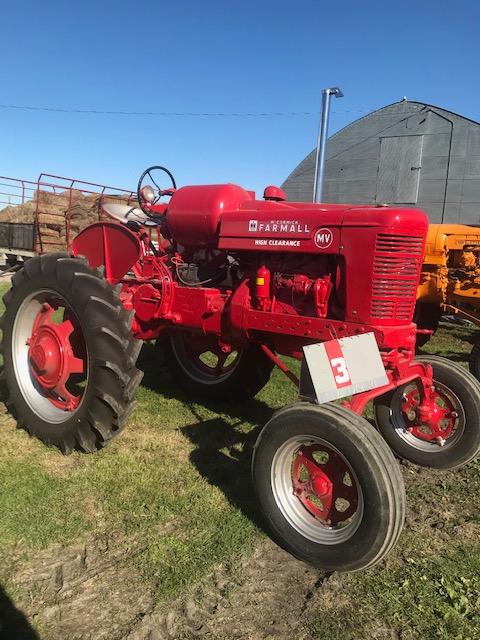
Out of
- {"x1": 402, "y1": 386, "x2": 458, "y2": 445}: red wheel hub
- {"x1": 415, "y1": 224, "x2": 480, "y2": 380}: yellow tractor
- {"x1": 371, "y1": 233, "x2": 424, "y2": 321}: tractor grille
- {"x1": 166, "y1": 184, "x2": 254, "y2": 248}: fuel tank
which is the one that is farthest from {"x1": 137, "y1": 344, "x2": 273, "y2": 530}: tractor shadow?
{"x1": 415, "y1": 224, "x2": 480, "y2": 380}: yellow tractor

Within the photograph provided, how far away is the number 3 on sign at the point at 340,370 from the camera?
8.69 feet

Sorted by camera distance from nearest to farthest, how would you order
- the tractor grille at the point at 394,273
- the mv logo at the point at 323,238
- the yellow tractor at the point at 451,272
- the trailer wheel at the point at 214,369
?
the tractor grille at the point at 394,273 → the mv logo at the point at 323,238 → the trailer wheel at the point at 214,369 → the yellow tractor at the point at 451,272

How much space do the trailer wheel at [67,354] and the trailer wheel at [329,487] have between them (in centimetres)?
105

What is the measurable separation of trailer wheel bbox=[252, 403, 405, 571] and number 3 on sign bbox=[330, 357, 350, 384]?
0.63 feet

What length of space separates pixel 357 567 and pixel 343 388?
814 millimetres

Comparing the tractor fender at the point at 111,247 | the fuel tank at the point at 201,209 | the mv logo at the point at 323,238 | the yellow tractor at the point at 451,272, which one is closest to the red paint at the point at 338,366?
the mv logo at the point at 323,238

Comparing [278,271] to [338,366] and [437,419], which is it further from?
[437,419]

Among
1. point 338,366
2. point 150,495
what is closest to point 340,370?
point 338,366

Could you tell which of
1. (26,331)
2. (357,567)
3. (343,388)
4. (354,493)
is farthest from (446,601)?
(26,331)

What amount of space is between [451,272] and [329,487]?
5176 millimetres

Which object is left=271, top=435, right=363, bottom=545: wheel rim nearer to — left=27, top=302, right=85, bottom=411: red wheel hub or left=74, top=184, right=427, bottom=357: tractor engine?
left=74, top=184, right=427, bottom=357: tractor engine

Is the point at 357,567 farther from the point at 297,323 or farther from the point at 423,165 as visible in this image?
the point at 423,165

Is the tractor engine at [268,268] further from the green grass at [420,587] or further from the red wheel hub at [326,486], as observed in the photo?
the green grass at [420,587]

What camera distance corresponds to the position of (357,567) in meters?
2.36
